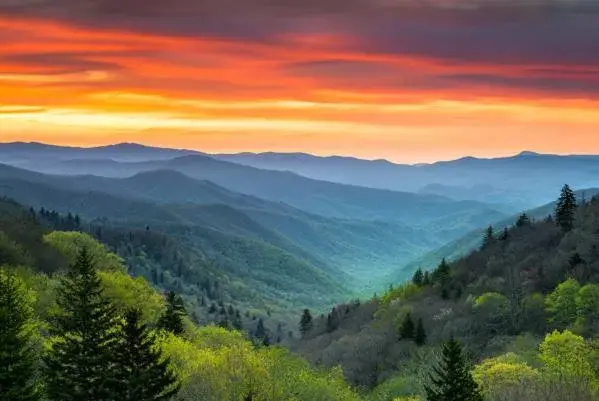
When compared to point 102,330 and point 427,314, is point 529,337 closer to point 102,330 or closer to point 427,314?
point 427,314

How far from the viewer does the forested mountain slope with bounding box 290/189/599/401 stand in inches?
3118

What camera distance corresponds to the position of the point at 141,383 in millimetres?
41188

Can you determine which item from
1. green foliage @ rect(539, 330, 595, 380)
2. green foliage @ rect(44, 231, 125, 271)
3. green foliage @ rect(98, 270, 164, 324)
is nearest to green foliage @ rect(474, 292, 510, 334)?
green foliage @ rect(539, 330, 595, 380)

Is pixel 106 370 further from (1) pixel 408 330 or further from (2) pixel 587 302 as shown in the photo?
(1) pixel 408 330

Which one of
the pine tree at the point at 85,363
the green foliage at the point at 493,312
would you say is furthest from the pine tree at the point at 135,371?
the green foliage at the point at 493,312

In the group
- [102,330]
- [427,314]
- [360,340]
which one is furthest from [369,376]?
[102,330]

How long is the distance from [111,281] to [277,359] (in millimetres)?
31110

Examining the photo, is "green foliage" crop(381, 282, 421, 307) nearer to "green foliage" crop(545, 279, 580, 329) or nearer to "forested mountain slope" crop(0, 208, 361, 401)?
"green foliage" crop(545, 279, 580, 329)

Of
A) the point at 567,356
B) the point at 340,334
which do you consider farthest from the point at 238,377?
the point at 340,334

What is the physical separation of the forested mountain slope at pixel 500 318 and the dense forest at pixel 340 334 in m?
0.33

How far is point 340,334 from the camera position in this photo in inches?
6501

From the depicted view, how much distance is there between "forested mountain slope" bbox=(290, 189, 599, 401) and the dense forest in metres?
0.33

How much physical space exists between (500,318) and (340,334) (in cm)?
5456

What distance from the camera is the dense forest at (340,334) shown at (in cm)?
4231
